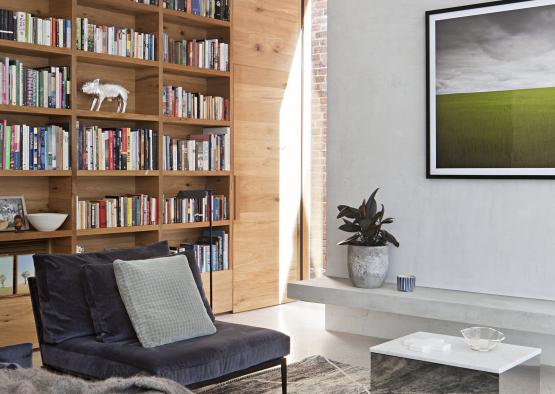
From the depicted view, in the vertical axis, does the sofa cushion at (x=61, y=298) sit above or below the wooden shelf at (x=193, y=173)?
below

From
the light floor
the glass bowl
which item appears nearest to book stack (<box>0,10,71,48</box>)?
the light floor

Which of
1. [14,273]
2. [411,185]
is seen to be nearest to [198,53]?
[411,185]

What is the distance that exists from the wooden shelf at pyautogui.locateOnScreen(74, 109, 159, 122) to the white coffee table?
2.76 meters

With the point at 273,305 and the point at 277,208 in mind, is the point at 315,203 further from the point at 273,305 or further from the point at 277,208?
the point at 273,305

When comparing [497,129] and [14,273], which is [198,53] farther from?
[497,129]

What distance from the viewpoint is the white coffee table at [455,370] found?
10.4 feet

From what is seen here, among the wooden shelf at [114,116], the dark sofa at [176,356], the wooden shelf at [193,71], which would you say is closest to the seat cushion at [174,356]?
the dark sofa at [176,356]

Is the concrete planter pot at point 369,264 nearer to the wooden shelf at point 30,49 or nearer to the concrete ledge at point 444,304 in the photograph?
the concrete ledge at point 444,304

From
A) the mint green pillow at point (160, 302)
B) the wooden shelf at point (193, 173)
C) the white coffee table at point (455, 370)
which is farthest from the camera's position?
the wooden shelf at point (193, 173)

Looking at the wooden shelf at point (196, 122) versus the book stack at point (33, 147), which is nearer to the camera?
the book stack at point (33, 147)

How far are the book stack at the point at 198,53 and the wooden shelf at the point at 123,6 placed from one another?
0.88ft

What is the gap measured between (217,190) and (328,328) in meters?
1.48

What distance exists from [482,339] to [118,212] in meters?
2.98

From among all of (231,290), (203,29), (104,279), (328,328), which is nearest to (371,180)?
(328,328)
